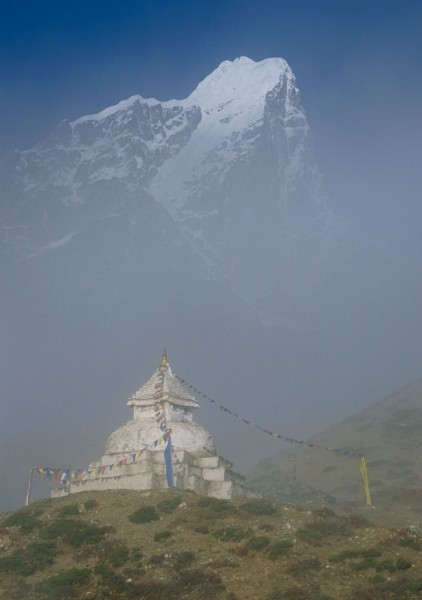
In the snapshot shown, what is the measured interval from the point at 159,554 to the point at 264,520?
6.09m

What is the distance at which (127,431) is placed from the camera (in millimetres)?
39781

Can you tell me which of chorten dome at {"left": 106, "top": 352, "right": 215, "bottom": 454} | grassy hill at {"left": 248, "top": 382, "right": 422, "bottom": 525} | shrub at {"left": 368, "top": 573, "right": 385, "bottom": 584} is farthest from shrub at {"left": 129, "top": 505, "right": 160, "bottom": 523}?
grassy hill at {"left": 248, "top": 382, "right": 422, "bottom": 525}

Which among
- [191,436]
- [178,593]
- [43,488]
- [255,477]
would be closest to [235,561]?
[178,593]

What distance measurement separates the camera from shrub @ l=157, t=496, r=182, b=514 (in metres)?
30.4

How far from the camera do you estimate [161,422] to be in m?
39.7

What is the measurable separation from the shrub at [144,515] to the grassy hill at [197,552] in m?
0.05

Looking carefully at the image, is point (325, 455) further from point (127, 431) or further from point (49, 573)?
point (49, 573)

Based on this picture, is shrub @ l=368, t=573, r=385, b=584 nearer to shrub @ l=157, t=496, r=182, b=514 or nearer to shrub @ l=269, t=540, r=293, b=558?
shrub @ l=269, t=540, r=293, b=558

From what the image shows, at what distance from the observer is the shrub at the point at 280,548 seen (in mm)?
24547

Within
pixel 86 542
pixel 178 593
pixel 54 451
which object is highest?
pixel 54 451

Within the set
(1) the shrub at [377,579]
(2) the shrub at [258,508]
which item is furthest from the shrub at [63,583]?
(1) the shrub at [377,579]

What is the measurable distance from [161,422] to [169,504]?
9261 mm

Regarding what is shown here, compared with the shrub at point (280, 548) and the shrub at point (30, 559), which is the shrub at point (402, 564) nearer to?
the shrub at point (280, 548)

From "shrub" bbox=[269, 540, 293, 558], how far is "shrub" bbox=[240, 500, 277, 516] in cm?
463
